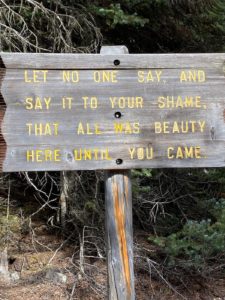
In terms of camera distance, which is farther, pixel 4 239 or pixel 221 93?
pixel 4 239

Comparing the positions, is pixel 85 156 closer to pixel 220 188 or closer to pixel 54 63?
pixel 54 63

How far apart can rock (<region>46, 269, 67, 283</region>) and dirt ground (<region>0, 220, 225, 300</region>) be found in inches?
0.6

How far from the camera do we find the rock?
5.60m

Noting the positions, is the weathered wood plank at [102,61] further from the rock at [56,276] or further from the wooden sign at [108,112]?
the rock at [56,276]

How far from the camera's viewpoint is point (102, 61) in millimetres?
2719

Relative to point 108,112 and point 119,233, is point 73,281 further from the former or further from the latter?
point 108,112

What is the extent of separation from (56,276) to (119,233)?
3104mm

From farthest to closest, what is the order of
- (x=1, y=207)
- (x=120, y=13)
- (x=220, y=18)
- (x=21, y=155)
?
(x=1, y=207)
(x=220, y=18)
(x=120, y=13)
(x=21, y=155)

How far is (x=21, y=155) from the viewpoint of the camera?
2645mm

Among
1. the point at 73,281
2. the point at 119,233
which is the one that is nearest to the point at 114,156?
the point at 119,233

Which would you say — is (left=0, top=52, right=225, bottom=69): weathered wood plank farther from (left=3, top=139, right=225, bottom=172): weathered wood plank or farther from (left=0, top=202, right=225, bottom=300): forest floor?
(left=0, top=202, right=225, bottom=300): forest floor

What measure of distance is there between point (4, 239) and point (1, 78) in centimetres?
401

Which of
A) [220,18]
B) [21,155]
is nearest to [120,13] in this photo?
[220,18]

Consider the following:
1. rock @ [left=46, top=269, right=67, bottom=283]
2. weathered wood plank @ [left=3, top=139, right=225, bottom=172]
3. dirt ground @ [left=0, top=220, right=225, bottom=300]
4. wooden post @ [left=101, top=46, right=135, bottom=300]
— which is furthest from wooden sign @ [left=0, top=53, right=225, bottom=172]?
rock @ [left=46, top=269, right=67, bottom=283]
